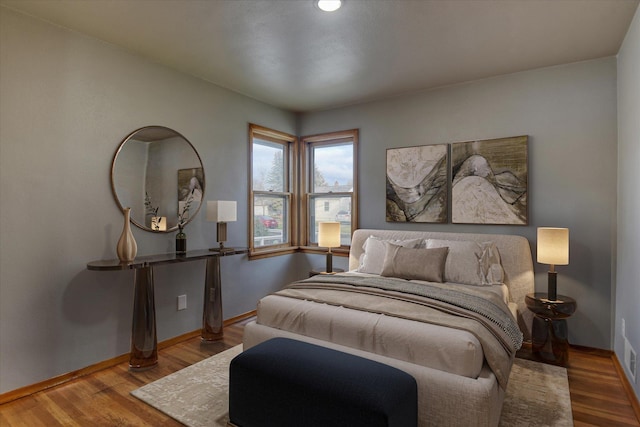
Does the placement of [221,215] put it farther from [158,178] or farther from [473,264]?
[473,264]

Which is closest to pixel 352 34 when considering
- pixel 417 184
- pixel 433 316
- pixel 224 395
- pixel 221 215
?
pixel 417 184

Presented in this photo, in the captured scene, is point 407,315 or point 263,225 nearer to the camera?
point 407,315

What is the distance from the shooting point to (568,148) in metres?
3.25

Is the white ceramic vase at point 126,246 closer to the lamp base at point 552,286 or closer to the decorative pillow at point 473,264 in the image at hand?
the decorative pillow at point 473,264

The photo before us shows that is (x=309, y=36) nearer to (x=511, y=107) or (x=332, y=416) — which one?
(x=511, y=107)

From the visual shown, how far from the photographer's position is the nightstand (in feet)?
9.32

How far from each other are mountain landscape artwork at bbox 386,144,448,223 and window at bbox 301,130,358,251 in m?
0.52

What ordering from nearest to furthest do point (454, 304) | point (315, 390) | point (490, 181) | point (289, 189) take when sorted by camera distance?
point (315, 390) → point (454, 304) → point (490, 181) → point (289, 189)

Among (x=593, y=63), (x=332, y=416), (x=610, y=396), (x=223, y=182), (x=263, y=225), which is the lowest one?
(x=610, y=396)

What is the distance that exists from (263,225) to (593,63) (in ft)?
12.6

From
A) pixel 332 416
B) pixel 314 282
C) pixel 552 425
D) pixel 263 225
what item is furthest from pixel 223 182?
pixel 552 425

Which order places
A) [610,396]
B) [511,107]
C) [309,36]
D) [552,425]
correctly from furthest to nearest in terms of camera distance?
[511,107]
[309,36]
[610,396]
[552,425]

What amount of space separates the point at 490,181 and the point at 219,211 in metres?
2.78

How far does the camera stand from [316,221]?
4.95 metres
